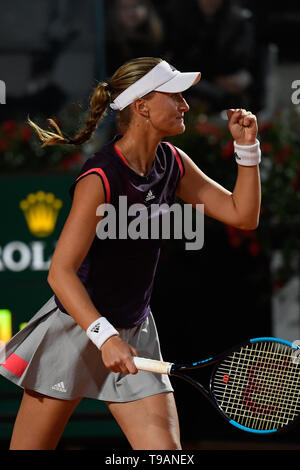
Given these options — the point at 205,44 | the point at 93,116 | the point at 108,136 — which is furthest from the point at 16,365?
the point at 205,44

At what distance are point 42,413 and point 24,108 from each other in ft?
8.97

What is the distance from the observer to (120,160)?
2.79m

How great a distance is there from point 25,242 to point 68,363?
5.04 feet

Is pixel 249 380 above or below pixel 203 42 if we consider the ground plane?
below

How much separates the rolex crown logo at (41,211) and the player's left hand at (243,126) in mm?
1621

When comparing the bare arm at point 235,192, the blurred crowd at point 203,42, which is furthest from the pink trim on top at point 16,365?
the blurred crowd at point 203,42

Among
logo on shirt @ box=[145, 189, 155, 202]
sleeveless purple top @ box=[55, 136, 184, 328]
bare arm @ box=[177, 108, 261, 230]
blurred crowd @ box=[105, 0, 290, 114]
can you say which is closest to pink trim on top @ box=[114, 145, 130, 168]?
sleeveless purple top @ box=[55, 136, 184, 328]

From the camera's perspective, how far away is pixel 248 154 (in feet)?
9.43

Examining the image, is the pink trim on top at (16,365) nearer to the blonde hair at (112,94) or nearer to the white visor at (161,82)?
the blonde hair at (112,94)

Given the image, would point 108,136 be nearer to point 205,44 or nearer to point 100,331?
point 205,44

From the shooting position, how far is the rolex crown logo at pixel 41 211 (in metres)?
4.34

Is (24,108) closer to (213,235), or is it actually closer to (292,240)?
(213,235)

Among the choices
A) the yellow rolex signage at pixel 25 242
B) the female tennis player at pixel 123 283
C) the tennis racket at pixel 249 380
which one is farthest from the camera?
the yellow rolex signage at pixel 25 242
